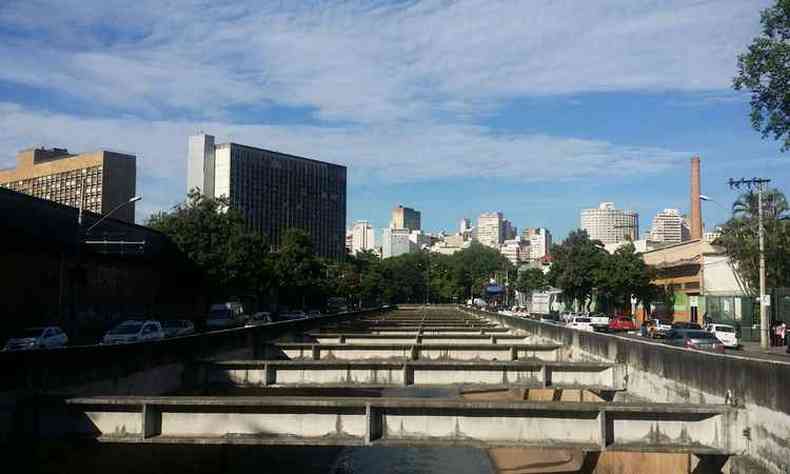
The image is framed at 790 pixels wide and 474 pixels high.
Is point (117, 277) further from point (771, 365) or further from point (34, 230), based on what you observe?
point (771, 365)

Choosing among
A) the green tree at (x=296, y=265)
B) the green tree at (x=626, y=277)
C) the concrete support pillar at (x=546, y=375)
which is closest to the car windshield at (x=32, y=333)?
the concrete support pillar at (x=546, y=375)

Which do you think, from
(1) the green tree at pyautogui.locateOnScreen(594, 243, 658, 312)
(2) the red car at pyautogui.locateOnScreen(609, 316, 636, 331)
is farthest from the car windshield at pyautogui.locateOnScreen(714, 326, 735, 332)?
(1) the green tree at pyautogui.locateOnScreen(594, 243, 658, 312)

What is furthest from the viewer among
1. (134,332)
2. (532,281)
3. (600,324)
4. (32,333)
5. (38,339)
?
A: (532,281)

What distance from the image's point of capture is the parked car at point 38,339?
3525 centimetres

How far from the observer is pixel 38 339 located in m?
36.1

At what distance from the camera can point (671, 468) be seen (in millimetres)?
13547

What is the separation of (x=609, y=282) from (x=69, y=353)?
3094 inches

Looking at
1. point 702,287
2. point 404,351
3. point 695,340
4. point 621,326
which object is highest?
point 702,287

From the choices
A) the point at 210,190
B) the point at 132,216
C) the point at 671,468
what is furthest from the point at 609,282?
the point at 210,190

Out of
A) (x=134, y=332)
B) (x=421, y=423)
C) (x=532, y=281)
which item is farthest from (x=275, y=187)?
(x=421, y=423)

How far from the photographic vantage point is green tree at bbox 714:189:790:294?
192 feet

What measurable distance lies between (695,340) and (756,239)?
24.5 m

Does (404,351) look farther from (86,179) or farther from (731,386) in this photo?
(86,179)

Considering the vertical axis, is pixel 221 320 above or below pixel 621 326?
above
